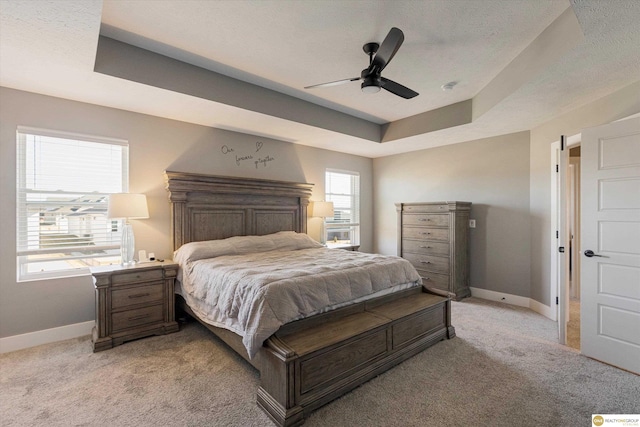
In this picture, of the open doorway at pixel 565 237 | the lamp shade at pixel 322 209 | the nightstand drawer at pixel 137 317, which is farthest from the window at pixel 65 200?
the open doorway at pixel 565 237

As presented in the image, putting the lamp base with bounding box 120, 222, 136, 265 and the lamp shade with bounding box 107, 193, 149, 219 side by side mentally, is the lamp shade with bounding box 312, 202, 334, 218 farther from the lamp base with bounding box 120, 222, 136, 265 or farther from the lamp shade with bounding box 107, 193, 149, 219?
the lamp base with bounding box 120, 222, 136, 265

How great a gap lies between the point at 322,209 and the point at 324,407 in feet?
10.9

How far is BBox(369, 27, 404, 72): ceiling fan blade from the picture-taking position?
2053 mm

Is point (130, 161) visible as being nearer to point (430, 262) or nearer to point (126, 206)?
point (126, 206)

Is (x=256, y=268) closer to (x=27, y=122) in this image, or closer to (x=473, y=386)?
(x=473, y=386)

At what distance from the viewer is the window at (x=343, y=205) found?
18.8 ft

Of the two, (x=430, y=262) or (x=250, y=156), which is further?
(x=430, y=262)

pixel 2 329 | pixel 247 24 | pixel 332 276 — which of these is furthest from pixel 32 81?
pixel 332 276

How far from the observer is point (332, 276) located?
2580 mm

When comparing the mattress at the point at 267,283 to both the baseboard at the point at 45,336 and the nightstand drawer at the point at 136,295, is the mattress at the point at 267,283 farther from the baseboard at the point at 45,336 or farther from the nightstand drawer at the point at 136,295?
the baseboard at the point at 45,336

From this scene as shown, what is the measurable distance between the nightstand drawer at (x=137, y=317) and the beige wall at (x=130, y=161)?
61 cm

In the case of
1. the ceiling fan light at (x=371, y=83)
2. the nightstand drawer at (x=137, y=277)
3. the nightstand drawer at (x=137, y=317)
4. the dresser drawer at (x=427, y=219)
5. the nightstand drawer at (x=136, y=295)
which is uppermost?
the ceiling fan light at (x=371, y=83)

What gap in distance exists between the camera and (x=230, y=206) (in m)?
4.20

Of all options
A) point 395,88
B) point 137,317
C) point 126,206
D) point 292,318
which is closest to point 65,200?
point 126,206
